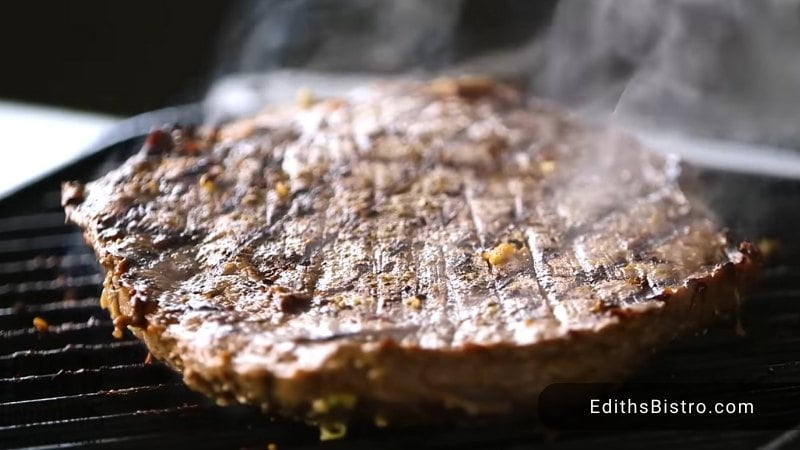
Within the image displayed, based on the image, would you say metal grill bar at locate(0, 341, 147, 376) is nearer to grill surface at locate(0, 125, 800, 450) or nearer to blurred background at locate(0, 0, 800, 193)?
grill surface at locate(0, 125, 800, 450)

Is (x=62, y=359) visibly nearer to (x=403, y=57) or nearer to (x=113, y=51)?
(x=403, y=57)

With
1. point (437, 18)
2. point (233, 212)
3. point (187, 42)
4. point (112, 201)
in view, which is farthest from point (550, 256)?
point (187, 42)

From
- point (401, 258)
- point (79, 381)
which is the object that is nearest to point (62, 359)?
point (79, 381)

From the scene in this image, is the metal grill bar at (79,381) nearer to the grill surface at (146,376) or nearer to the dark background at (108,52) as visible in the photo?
the grill surface at (146,376)

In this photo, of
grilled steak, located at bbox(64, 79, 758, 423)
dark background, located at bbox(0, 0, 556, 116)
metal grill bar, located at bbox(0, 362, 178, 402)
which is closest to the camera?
grilled steak, located at bbox(64, 79, 758, 423)

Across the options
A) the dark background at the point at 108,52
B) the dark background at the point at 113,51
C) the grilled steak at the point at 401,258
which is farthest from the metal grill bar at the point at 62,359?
the dark background at the point at 108,52

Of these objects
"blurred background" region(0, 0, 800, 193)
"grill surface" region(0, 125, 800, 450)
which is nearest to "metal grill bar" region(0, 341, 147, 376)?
"grill surface" region(0, 125, 800, 450)
